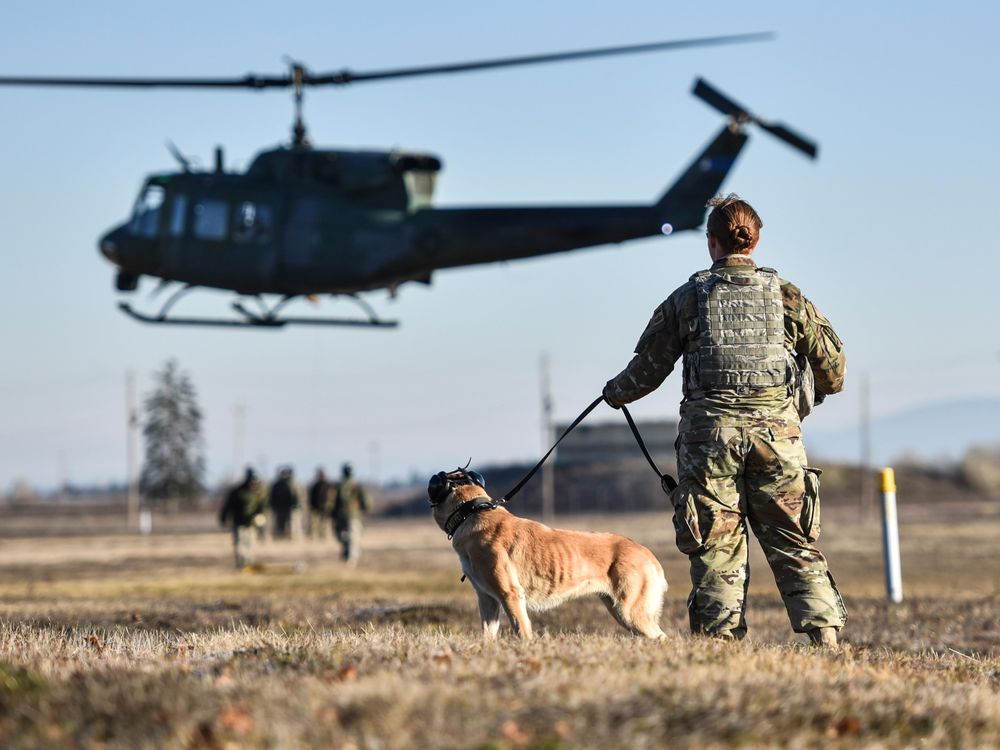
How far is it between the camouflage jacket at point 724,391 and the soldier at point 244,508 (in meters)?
17.8

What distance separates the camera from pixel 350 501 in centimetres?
2578

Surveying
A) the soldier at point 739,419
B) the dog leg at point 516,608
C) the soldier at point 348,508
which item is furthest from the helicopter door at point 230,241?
the soldier at point 739,419

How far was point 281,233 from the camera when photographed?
2205 cm

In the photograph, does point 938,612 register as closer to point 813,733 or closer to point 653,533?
point 813,733

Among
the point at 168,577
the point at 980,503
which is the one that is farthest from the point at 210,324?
the point at 980,503

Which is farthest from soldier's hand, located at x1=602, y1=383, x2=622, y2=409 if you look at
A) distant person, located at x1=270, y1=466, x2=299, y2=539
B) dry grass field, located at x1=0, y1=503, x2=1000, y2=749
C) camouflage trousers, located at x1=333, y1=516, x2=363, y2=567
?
distant person, located at x1=270, y1=466, x2=299, y2=539

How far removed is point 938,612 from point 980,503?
71042mm

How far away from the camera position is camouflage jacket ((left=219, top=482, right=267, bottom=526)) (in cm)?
2456

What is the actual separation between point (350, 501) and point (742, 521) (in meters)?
18.8

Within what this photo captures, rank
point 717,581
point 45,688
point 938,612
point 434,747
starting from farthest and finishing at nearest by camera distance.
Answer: point 938,612
point 717,581
point 45,688
point 434,747

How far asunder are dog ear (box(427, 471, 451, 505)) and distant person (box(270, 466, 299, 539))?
2170cm

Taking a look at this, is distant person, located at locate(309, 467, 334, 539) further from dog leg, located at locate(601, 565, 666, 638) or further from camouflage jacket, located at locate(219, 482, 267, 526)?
dog leg, located at locate(601, 565, 666, 638)

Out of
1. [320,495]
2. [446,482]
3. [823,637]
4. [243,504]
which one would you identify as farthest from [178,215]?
[823,637]

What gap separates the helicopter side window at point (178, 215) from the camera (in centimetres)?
2233
